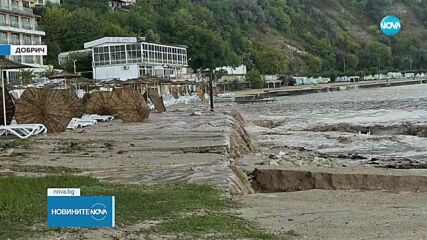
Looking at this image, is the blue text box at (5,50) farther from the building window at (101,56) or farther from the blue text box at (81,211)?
the building window at (101,56)

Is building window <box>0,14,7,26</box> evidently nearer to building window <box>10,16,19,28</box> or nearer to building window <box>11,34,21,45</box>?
building window <box>10,16,19,28</box>

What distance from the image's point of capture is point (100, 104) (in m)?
39.5

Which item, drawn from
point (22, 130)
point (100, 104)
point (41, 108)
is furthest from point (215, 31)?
point (22, 130)

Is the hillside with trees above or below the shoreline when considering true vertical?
above

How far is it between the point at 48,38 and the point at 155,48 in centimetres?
2214

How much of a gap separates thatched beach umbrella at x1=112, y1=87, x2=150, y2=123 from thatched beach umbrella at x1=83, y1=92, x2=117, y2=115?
142 cm

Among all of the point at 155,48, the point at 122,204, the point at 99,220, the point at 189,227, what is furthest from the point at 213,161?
the point at 155,48

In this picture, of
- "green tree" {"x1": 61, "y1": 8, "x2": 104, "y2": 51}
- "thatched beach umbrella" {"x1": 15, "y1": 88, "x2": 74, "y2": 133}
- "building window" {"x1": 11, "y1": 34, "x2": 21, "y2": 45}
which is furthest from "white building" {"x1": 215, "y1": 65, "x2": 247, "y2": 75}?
"thatched beach umbrella" {"x1": 15, "y1": 88, "x2": 74, "y2": 133}

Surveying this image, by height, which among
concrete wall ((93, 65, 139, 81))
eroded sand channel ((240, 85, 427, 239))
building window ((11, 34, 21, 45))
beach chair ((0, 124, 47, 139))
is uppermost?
building window ((11, 34, 21, 45))

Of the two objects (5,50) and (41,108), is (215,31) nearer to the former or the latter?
(41,108)

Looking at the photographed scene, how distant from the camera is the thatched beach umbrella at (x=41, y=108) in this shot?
84.7 ft

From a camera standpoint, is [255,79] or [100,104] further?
[255,79]

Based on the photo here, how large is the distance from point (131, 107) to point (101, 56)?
5876cm

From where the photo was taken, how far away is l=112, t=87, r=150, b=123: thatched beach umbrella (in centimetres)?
3625
